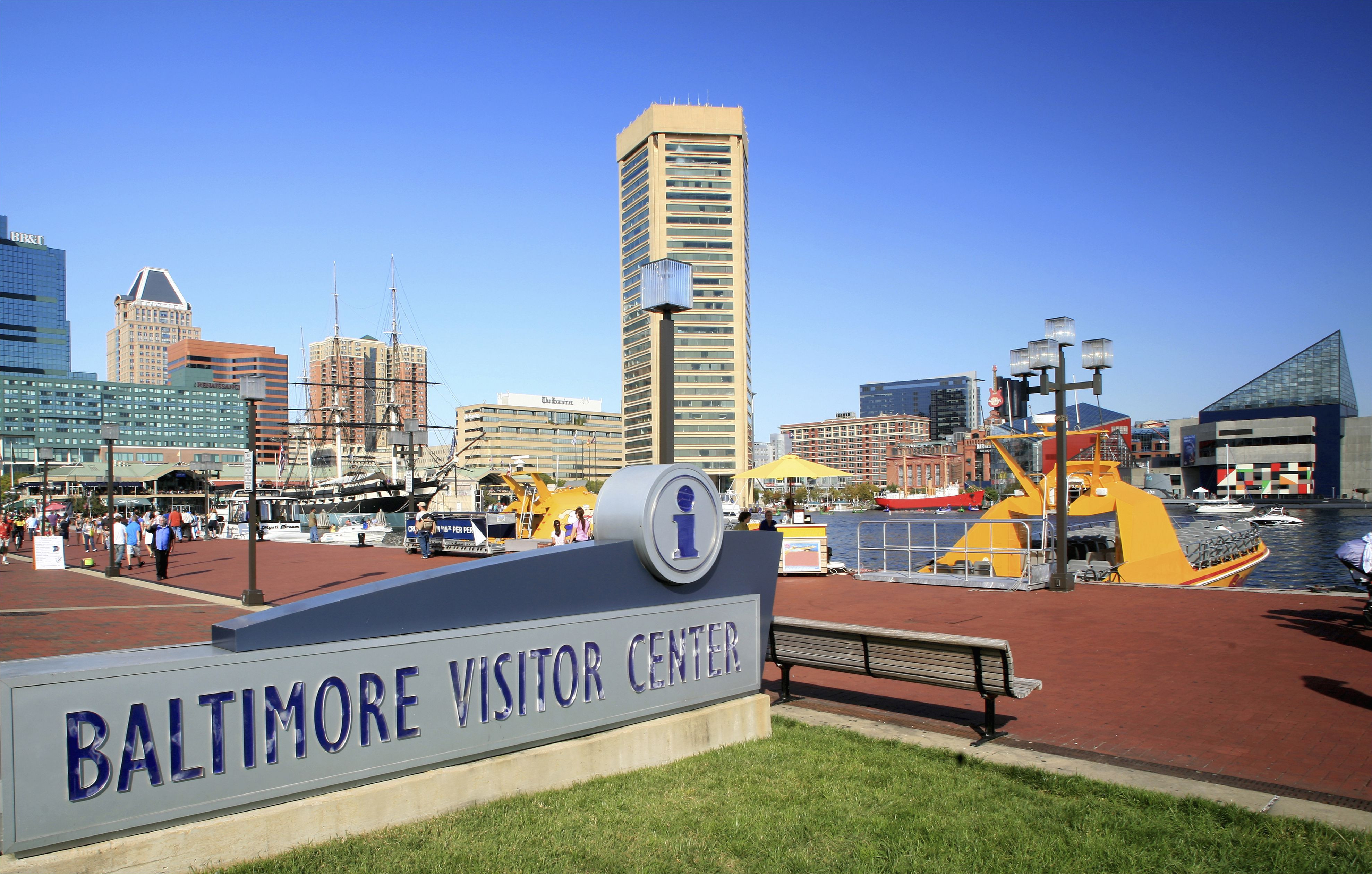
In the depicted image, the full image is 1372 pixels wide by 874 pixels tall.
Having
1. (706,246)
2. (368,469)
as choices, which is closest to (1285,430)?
(706,246)

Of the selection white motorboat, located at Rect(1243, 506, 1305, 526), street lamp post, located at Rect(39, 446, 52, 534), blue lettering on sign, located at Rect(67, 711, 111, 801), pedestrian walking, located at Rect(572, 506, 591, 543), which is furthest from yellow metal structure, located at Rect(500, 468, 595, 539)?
white motorboat, located at Rect(1243, 506, 1305, 526)

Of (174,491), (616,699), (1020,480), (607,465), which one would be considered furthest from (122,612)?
(607,465)

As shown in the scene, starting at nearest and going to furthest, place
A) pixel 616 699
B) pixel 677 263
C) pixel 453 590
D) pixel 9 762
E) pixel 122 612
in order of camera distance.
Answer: pixel 9 762
pixel 453 590
pixel 616 699
pixel 677 263
pixel 122 612

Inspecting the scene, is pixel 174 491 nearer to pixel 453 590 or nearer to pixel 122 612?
pixel 122 612

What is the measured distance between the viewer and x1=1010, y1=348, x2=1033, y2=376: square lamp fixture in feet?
53.6

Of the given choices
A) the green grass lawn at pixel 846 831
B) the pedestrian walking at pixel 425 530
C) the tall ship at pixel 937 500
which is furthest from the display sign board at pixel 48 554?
the tall ship at pixel 937 500

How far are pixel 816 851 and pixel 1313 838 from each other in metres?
2.49

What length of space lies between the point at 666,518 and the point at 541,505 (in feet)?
75.5

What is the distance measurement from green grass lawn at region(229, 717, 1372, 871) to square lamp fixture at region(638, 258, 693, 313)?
3551 millimetres

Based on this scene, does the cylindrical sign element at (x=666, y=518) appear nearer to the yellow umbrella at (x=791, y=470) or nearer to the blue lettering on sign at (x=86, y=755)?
the blue lettering on sign at (x=86, y=755)

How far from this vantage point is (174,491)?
10969cm

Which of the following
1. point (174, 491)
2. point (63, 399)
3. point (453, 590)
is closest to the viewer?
point (453, 590)

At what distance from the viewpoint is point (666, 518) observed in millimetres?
5918

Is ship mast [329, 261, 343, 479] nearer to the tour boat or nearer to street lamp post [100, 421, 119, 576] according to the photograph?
street lamp post [100, 421, 119, 576]
